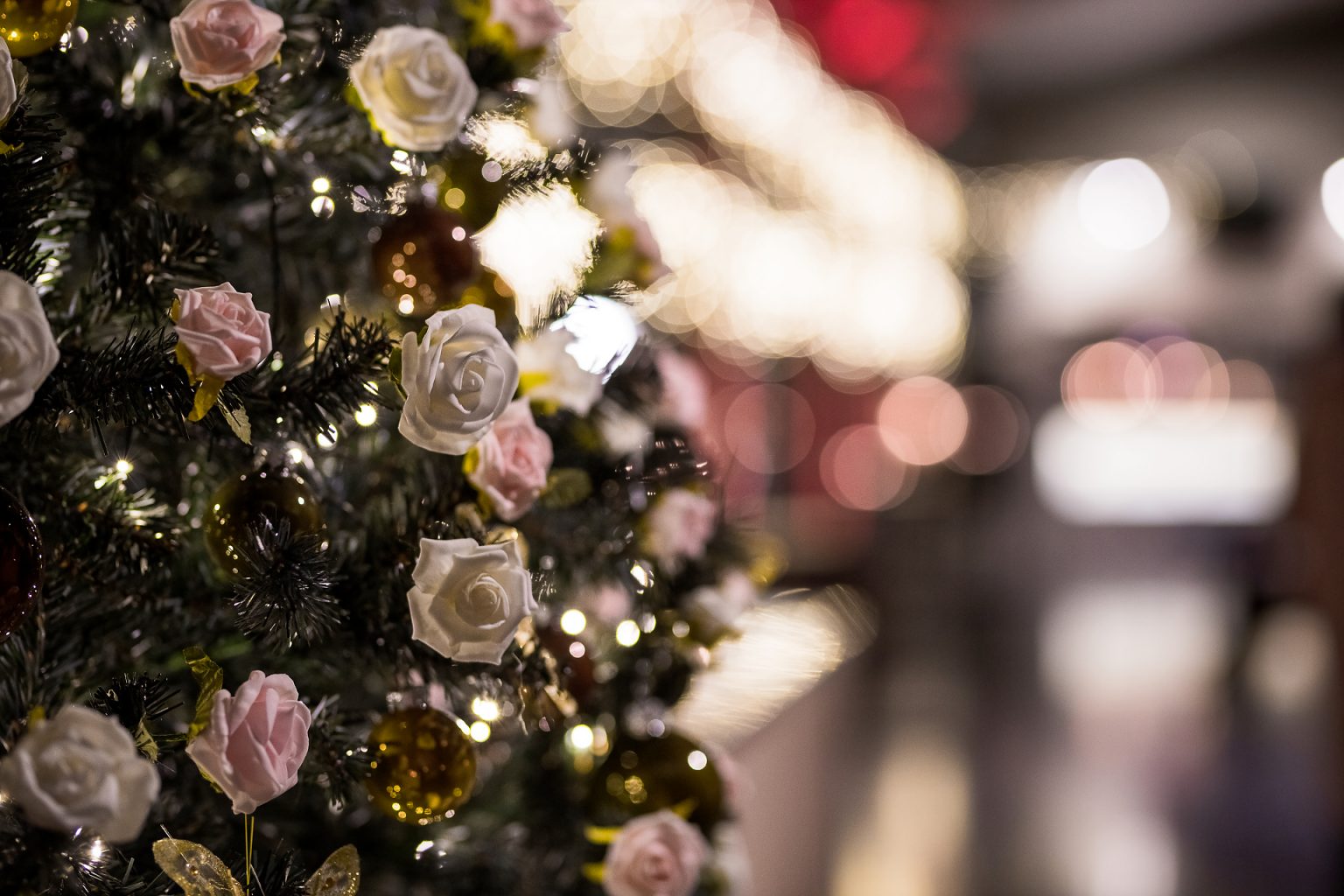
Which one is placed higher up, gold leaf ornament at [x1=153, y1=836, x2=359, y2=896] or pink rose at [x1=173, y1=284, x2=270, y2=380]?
pink rose at [x1=173, y1=284, x2=270, y2=380]

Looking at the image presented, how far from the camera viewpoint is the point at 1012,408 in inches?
237

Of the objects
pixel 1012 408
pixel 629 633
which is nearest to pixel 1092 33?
pixel 1012 408

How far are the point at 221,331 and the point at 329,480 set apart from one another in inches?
8.6

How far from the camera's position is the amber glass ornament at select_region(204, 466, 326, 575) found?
1.71 ft

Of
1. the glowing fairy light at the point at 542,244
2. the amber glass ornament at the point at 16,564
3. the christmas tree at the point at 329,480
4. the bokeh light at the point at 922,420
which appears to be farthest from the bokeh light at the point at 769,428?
the amber glass ornament at the point at 16,564

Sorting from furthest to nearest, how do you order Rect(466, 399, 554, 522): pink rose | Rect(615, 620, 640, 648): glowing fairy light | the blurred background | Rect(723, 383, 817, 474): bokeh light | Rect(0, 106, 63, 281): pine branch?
Rect(723, 383, 817, 474): bokeh light, the blurred background, Rect(615, 620, 640, 648): glowing fairy light, Rect(466, 399, 554, 522): pink rose, Rect(0, 106, 63, 281): pine branch

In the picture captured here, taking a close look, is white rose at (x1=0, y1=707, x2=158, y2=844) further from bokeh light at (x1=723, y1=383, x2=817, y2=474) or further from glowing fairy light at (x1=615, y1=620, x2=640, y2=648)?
bokeh light at (x1=723, y1=383, x2=817, y2=474)

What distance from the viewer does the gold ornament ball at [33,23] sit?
488 millimetres

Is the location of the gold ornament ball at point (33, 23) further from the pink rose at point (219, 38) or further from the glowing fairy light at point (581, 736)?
the glowing fairy light at point (581, 736)

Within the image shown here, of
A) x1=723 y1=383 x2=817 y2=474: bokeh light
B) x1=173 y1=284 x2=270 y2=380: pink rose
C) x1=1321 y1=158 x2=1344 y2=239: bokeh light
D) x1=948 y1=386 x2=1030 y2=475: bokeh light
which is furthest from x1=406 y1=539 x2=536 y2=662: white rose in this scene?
x1=1321 y1=158 x2=1344 y2=239: bokeh light

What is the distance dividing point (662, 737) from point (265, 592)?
1.24 ft

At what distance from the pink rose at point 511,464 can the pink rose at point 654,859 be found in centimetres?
26

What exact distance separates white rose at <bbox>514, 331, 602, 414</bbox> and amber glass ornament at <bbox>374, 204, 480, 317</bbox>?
0.06m

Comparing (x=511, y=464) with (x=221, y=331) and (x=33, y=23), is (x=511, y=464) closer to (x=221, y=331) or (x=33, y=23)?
(x=221, y=331)
